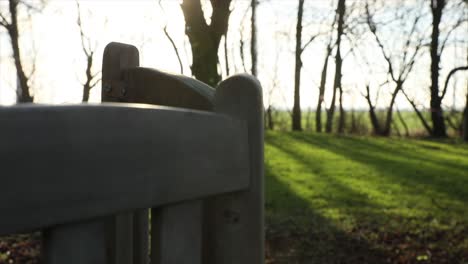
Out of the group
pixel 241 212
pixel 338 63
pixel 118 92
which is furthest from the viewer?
pixel 338 63

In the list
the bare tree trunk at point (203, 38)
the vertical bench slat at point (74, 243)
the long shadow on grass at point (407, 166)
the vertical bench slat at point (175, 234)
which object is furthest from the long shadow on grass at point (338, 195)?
the vertical bench slat at point (74, 243)

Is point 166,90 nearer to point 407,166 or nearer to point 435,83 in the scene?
point 407,166

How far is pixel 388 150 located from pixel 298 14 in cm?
842

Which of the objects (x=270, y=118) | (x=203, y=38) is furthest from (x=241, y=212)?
(x=270, y=118)

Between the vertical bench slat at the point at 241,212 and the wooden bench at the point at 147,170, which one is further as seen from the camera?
the vertical bench slat at the point at 241,212

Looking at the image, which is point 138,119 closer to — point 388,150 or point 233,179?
point 233,179

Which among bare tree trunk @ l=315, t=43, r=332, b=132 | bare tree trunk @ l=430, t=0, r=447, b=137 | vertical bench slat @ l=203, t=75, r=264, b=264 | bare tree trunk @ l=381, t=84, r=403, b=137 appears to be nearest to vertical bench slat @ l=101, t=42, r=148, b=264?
vertical bench slat @ l=203, t=75, r=264, b=264

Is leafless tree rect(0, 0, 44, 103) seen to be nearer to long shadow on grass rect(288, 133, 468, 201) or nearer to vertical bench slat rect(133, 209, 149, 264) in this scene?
long shadow on grass rect(288, 133, 468, 201)

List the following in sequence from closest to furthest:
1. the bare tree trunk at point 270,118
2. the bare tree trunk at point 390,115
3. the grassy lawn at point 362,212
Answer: the grassy lawn at point 362,212 → the bare tree trunk at point 390,115 → the bare tree trunk at point 270,118

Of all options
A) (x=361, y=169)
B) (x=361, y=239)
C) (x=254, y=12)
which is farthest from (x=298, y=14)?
(x=361, y=239)

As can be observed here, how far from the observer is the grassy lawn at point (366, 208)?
4.17 m

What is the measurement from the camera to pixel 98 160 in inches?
26.9

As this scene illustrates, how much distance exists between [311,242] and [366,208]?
1.40 m

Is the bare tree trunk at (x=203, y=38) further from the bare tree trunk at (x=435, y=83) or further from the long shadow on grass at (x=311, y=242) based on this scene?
the bare tree trunk at (x=435, y=83)
